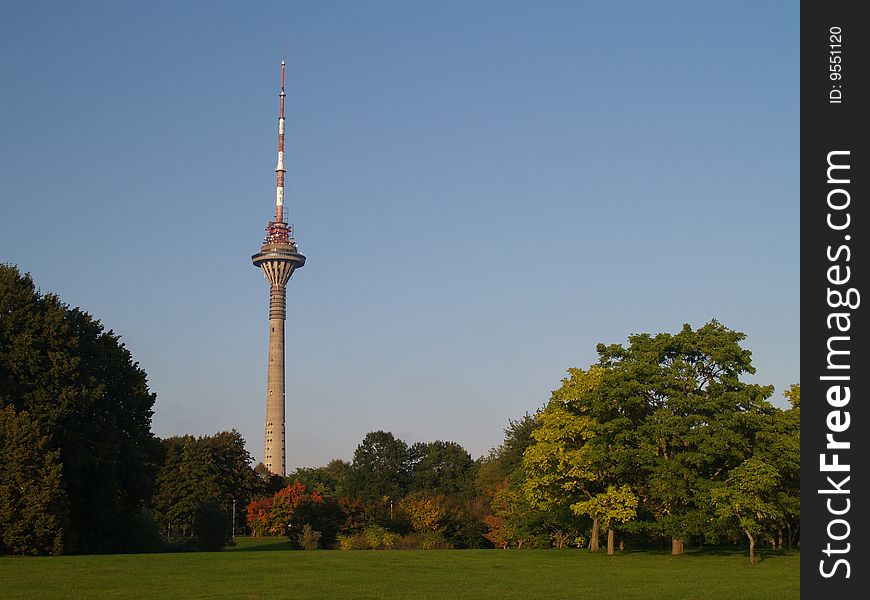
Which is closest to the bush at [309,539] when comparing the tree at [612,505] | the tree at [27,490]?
the tree at [27,490]

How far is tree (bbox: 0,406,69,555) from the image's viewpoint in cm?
A: 4684

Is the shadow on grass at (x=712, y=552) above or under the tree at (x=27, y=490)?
under

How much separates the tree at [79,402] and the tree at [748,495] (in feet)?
111

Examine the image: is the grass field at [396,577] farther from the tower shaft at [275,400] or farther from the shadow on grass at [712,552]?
the tower shaft at [275,400]

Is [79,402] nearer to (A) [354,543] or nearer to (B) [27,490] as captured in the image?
(B) [27,490]

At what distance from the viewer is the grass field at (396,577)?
29.3 m

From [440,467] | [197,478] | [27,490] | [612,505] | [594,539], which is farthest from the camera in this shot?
[440,467]

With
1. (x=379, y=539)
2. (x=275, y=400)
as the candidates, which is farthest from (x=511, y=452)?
(x=275, y=400)

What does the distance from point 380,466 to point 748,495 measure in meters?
95.8

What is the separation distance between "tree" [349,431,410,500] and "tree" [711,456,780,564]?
295 feet

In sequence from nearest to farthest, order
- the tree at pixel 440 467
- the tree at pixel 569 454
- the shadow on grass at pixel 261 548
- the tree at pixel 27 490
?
the tree at pixel 27 490
the tree at pixel 569 454
the shadow on grass at pixel 261 548
the tree at pixel 440 467

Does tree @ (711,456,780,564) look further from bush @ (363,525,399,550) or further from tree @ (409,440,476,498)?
tree @ (409,440,476,498)

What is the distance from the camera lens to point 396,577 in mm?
36125
